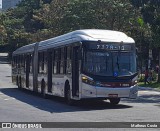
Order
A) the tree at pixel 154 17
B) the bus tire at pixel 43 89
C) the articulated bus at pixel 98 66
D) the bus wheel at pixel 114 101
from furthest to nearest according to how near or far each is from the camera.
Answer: the tree at pixel 154 17 → the bus tire at pixel 43 89 → the bus wheel at pixel 114 101 → the articulated bus at pixel 98 66

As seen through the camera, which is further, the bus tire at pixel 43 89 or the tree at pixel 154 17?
the tree at pixel 154 17

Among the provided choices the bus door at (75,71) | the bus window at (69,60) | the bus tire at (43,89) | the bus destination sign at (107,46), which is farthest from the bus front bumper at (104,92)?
the bus tire at (43,89)

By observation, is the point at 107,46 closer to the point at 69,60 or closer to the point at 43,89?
the point at 69,60

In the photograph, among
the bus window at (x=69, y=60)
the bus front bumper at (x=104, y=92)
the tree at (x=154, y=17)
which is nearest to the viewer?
the bus front bumper at (x=104, y=92)

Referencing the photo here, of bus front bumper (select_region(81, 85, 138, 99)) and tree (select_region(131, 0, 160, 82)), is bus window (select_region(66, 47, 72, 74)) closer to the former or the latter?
bus front bumper (select_region(81, 85, 138, 99))

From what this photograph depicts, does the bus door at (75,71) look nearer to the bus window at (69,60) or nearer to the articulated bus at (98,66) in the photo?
the articulated bus at (98,66)

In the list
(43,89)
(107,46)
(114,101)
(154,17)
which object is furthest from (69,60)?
(154,17)

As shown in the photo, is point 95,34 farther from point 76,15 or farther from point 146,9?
point 76,15

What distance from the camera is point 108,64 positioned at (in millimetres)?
19547

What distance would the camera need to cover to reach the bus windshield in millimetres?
19422

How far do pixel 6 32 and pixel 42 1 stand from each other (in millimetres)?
12604

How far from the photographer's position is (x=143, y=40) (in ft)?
188

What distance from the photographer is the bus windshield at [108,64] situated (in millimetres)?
19422

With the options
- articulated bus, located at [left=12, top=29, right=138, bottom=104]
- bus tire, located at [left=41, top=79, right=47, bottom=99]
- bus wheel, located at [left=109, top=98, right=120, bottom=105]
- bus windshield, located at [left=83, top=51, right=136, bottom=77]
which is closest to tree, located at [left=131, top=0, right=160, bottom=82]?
bus tire, located at [left=41, top=79, right=47, bottom=99]
